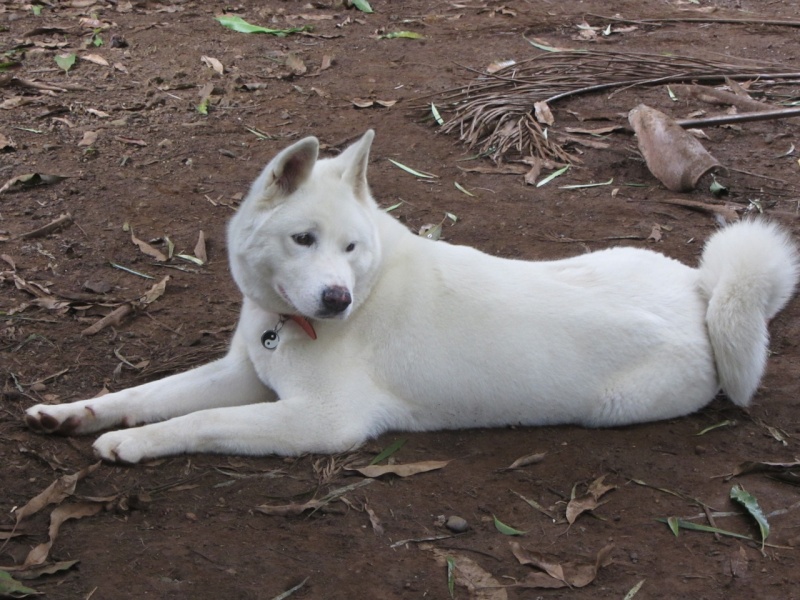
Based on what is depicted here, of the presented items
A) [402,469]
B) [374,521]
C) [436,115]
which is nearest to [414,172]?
[436,115]

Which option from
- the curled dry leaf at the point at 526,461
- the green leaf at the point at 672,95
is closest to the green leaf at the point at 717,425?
A: the curled dry leaf at the point at 526,461

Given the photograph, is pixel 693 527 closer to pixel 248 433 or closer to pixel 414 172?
pixel 248 433

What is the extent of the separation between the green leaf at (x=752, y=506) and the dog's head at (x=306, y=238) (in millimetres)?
1821

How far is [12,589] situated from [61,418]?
1.22m

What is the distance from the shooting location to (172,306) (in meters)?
5.30

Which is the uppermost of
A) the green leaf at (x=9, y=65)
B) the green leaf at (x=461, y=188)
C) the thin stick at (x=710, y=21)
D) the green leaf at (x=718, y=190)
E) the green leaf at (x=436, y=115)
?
the thin stick at (x=710, y=21)

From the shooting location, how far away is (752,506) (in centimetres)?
371

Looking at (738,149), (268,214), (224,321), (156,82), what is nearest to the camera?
(268,214)

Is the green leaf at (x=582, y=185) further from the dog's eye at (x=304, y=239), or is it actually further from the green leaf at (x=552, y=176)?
the dog's eye at (x=304, y=239)

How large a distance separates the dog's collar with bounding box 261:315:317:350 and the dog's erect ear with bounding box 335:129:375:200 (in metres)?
0.64

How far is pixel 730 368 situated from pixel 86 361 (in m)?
3.27

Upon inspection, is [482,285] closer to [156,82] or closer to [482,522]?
[482,522]

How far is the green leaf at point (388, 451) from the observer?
4047mm

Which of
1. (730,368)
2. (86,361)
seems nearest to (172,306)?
(86,361)
